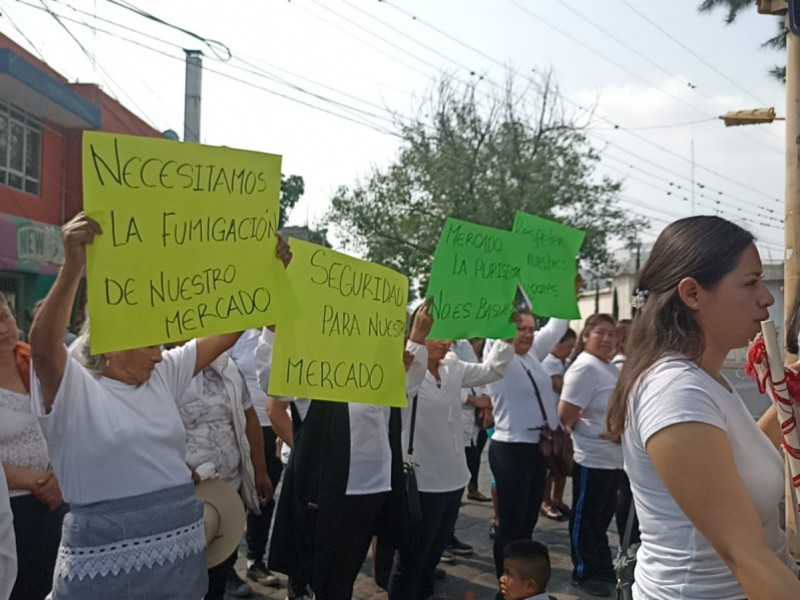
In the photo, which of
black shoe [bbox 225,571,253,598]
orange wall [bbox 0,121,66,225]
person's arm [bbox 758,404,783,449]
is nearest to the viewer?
person's arm [bbox 758,404,783,449]

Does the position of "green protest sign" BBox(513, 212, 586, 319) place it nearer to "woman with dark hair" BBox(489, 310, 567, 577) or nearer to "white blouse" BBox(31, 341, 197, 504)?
"woman with dark hair" BBox(489, 310, 567, 577)

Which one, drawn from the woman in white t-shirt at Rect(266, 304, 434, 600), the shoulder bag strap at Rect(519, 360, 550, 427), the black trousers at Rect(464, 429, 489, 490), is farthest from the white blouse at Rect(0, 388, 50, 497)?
the black trousers at Rect(464, 429, 489, 490)

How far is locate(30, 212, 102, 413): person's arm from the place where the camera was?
2688 millimetres

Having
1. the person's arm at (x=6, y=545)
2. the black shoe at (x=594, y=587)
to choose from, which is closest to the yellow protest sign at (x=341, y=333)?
the person's arm at (x=6, y=545)

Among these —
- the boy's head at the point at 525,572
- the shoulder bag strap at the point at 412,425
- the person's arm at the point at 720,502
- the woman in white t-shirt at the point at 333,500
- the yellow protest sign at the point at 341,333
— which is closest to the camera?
the person's arm at the point at 720,502

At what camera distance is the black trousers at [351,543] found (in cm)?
446

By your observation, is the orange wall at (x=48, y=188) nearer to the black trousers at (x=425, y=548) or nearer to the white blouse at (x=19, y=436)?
the black trousers at (x=425, y=548)

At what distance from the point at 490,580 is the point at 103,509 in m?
3.80

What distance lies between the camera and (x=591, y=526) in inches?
238

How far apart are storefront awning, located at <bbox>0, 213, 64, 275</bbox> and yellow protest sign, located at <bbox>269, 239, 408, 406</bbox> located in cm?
1251

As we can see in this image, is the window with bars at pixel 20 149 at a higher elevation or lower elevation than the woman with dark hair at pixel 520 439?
higher

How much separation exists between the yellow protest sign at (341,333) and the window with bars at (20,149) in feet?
47.4

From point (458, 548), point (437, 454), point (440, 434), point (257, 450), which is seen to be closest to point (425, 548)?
point (437, 454)

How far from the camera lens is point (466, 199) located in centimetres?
2909
